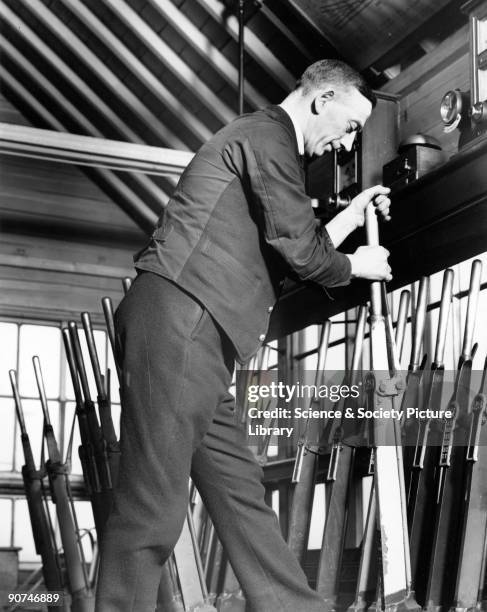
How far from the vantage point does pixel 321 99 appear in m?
2.12

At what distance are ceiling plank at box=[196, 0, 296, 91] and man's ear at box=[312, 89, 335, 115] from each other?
2315mm

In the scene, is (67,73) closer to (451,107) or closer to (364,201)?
(451,107)

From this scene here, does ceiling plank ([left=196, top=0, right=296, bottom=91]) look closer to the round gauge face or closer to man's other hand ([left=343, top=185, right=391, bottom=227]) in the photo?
the round gauge face

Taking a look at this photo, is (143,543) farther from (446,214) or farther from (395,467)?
(446,214)

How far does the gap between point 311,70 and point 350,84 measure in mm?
98

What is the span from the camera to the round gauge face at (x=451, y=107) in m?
2.59

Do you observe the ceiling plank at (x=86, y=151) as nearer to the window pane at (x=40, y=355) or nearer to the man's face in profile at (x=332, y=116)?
the man's face in profile at (x=332, y=116)

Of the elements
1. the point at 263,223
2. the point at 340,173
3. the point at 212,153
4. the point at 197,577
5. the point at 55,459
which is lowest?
the point at 197,577

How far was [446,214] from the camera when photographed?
2.41 metres

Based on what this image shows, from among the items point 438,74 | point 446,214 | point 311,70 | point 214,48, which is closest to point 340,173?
point 438,74

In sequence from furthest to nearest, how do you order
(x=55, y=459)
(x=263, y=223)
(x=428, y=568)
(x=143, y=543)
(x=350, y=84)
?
(x=55, y=459), (x=428, y=568), (x=350, y=84), (x=263, y=223), (x=143, y=543)

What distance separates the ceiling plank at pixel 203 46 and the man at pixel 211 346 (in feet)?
8.67

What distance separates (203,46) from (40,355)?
2606 mm

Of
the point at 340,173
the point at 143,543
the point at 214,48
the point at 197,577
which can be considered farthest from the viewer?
the point at 214,48
